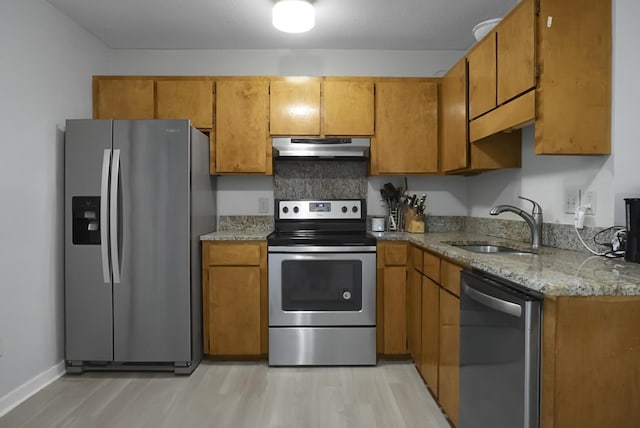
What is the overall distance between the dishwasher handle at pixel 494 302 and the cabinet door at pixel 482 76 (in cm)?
109

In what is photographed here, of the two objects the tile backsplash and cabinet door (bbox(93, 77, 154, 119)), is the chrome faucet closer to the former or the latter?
the tile backsplash

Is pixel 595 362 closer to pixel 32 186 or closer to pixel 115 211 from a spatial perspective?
pixel 115 211

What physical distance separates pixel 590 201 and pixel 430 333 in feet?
3.57

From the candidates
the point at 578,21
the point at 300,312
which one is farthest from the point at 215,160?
the point at 578,21

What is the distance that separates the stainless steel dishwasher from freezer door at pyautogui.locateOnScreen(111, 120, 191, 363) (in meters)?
1.77

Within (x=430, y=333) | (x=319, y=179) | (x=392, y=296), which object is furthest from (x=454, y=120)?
(x=430, y=333)

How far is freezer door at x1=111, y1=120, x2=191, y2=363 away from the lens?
248 cm

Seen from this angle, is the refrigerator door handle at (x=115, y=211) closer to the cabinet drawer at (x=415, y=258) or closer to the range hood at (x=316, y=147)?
the range hood at (x=316, y=147)

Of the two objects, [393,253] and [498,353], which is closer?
[498,353]

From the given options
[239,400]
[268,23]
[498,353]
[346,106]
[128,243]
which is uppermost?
[268,23]

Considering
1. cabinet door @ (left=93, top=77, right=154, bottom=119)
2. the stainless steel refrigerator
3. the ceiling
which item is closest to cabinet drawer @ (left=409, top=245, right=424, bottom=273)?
the stainless steel refrigerator

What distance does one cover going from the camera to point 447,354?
1935 mm

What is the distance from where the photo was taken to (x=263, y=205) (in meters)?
3.30

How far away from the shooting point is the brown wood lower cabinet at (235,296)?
2.72 m
